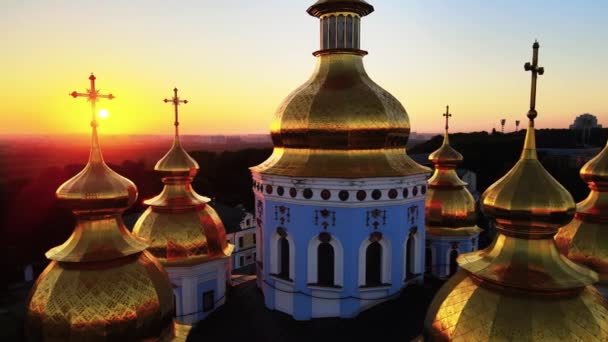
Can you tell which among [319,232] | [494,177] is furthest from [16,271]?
[494,177]

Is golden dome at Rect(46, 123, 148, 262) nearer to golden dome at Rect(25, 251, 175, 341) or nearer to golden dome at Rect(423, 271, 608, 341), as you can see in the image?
golden dome at Rect(25, 251, 175, 341)

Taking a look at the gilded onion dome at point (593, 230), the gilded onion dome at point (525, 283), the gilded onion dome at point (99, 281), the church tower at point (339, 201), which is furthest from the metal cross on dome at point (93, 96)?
the gilded onion dome at point (593, 230)

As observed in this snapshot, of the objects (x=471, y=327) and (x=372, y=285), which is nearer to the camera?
(x=471, y=327)

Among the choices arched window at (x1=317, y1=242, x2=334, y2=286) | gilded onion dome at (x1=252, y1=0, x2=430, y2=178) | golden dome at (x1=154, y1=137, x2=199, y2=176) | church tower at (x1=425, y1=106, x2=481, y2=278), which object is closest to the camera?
gilded onion dome at (x1=252, y1=0, x2=430, y2=178)

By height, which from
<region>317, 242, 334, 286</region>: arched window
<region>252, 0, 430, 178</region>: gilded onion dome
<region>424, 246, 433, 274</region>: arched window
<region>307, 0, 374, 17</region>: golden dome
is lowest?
<region>424, 246, 433, 274</region>: arched window

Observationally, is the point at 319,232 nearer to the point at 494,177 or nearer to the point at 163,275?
the point at 163,275

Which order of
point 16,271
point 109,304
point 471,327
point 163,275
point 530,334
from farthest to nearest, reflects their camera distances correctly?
point 16,271
point 163,275
point 109,304
point 471,327
point 530,334

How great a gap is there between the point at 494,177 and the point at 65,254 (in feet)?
196

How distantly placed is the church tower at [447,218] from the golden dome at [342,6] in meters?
6.54

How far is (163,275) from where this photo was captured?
8.39 m

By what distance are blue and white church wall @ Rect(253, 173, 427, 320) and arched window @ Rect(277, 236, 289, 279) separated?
1.1 inches

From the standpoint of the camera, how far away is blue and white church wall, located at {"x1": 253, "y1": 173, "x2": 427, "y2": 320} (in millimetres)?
11609

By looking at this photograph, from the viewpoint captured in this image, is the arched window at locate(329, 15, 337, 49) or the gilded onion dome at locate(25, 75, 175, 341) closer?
the gilded onion dome at locate(25, 75, 175, 341)

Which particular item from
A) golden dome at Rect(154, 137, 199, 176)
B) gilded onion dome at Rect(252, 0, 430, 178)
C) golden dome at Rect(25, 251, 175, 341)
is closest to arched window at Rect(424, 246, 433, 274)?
gilded onion dome at Rect(252, 0, 430, 178)
